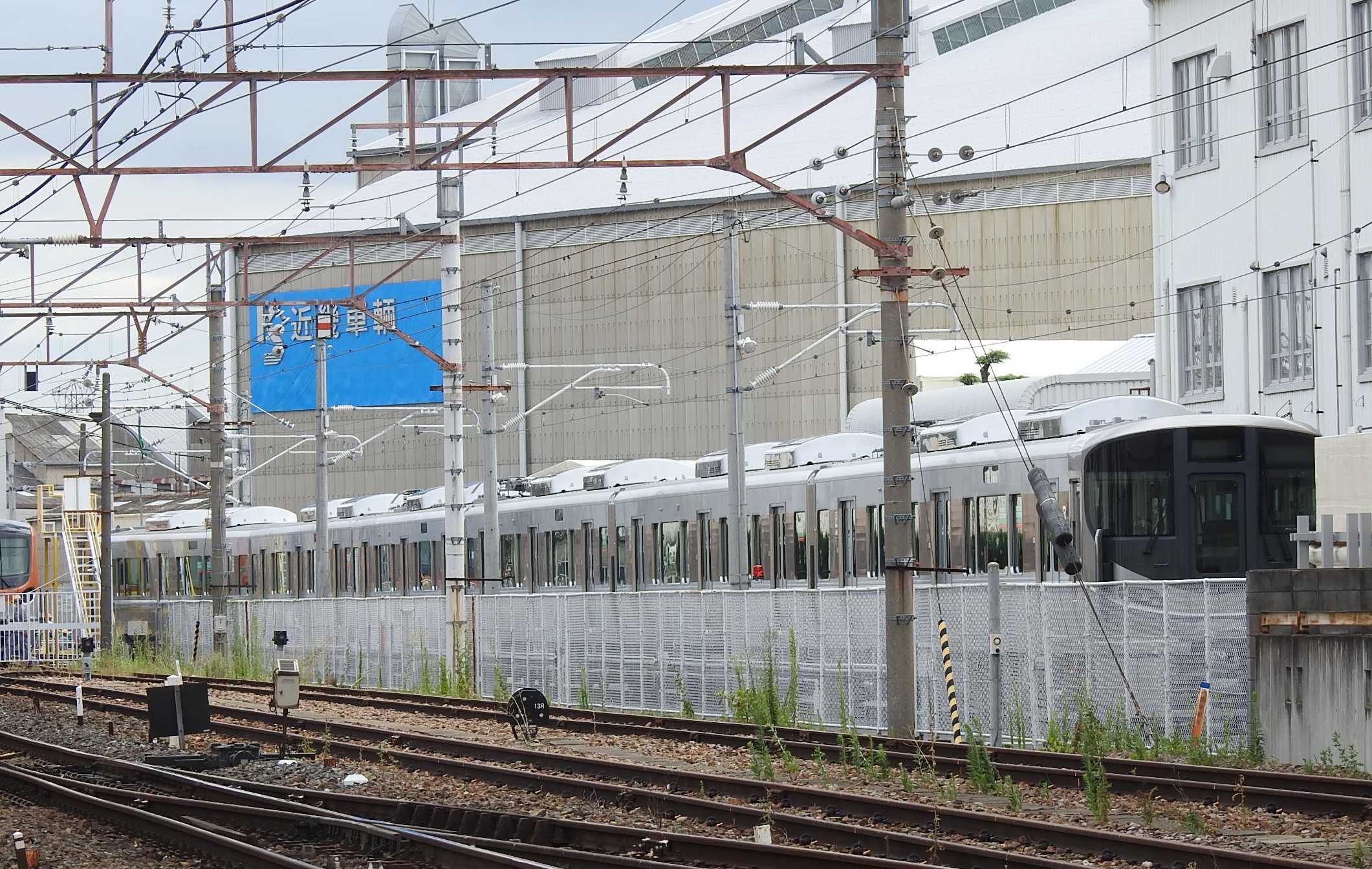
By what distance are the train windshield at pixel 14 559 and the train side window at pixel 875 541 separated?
28493mm

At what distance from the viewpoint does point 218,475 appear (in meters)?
40.6

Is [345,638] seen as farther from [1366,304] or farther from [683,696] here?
[1366,304]

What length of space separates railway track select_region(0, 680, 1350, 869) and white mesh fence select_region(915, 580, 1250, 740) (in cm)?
480

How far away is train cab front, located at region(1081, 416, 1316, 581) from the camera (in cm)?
2247

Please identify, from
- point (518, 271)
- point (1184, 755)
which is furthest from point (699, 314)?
point (1184, 755)

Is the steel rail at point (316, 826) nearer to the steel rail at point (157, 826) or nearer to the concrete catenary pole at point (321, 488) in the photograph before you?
the steel rail at point (157, 826)

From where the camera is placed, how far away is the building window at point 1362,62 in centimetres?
2950

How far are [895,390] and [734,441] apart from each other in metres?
9.95

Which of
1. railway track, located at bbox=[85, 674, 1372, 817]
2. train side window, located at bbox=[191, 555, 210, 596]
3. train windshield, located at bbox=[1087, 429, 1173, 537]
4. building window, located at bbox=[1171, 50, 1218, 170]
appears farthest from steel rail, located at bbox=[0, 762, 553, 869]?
train side window, located at bbox=[191, 555, 210, 596]

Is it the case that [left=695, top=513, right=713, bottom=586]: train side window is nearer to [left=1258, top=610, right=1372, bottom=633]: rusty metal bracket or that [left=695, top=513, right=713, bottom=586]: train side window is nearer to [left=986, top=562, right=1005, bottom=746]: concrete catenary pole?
[left=986, top=562, right=1005, bottom=746]: concrete catenary pole

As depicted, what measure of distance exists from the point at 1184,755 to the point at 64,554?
3974 centimetres

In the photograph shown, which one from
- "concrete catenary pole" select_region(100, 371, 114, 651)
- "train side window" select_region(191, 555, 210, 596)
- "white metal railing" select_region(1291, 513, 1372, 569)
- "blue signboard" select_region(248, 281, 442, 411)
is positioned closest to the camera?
"white metal railing" select_region(1291, 513, 1372, 569)

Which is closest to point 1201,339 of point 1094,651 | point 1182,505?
point 1182,505

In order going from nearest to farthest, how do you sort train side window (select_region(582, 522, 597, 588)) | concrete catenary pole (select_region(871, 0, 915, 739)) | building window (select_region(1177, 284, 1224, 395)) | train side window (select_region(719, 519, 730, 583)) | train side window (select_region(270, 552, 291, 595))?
concrete catenary pole (select_region(871, 0, 915, 739))
train side window (select_region(719, 519, 730, 583))
building window (select_region(1177, 284, 1224, 395))
train side window (select_region(582, 522, 597, 588))
train side window (select_region(270, 552, 291, 595))
